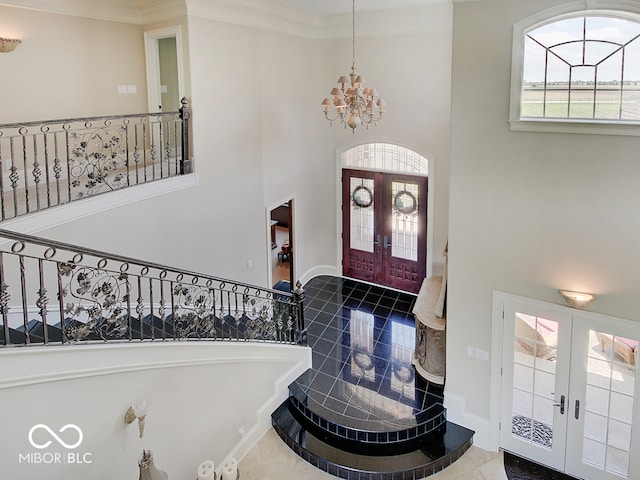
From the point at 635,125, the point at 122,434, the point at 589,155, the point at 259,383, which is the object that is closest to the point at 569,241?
the point at 589,155

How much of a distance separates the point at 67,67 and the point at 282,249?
6.53 metres

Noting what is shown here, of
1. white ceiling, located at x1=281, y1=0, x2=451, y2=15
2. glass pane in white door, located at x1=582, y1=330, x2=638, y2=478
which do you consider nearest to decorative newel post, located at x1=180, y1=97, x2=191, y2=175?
white ceiling, located at x1=281, y1=0, x2=451, y2=15

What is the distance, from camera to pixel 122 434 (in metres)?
3.80

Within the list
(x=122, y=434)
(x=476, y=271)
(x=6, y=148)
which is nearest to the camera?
(x=122, y=434)

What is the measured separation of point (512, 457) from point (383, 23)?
668 centimetres

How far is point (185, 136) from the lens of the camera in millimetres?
6199

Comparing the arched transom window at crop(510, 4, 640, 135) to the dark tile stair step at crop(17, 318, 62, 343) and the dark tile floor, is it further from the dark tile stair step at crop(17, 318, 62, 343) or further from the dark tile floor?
the dark tile stair step at crop(17, 318, 62, 343)

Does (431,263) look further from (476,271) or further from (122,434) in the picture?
(122,434)

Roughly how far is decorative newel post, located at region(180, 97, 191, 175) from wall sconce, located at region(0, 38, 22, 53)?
1896 mm

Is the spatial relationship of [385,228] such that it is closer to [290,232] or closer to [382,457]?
[290,232]

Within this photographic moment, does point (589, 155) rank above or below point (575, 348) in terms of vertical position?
above

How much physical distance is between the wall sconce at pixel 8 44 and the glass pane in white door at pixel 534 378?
632 centimetres

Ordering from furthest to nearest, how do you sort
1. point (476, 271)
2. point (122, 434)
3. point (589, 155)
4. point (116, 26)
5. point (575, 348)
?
1. point (116, 26)
2. point (476, 271)
3. point (575, 348)
4. point (589, 155)
5. point (122, 434)

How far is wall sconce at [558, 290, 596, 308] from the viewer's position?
4414 millimetres
